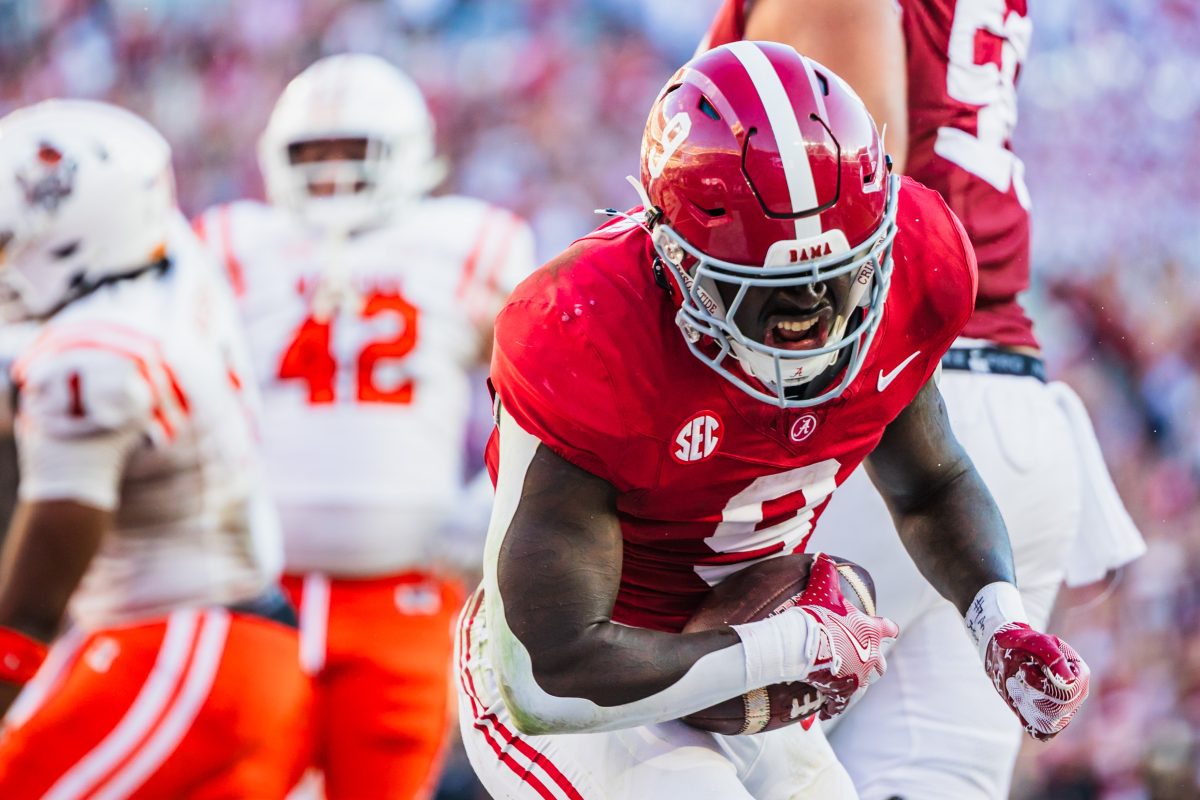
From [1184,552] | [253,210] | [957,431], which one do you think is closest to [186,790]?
[957,431]

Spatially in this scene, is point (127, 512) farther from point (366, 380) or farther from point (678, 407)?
point (678, 407)

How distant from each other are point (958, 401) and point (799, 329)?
786mm

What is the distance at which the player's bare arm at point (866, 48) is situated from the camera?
8.75 feet

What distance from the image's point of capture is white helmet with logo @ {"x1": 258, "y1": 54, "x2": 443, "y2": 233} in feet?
15.5

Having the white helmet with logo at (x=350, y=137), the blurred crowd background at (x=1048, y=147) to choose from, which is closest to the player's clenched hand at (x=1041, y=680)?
the white helmet with logo at (x=350, y=137)

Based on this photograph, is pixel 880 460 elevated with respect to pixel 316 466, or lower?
elevated

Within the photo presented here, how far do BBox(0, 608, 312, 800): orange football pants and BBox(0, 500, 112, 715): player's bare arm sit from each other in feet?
0.34

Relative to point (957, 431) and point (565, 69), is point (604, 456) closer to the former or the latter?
point (957, 431)

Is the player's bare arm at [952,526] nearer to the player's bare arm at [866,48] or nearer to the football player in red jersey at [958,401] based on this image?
the football player in red jersey at [958,401]

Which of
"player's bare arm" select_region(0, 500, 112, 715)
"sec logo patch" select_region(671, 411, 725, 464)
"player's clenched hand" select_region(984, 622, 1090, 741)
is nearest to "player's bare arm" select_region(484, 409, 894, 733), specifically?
"sec logo patch" select_region(671, 411, 725, 464)

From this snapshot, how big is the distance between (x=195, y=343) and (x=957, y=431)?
1.57 m

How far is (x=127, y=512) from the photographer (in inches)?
131

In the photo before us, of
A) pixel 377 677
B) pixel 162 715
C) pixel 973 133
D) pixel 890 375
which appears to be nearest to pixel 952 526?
pixel 890 375

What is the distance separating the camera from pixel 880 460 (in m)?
2.51
